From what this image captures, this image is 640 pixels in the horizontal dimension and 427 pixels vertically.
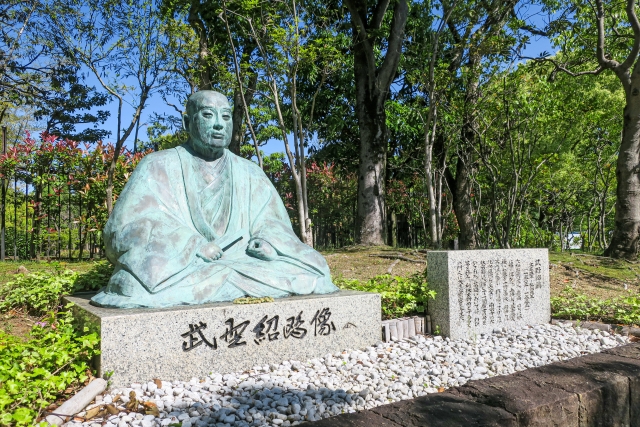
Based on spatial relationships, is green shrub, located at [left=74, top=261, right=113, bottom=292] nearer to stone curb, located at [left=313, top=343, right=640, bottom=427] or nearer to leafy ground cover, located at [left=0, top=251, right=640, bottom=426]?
leafy ground cover, located at [left=0, top=251, right=640, bottom=426]

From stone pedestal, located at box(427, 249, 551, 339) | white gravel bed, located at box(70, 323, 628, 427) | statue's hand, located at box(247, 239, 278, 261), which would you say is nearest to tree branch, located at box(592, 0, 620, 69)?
stone pedestal, located at box(427, 249, 551, 339)

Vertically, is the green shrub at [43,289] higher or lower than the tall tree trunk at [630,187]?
lower

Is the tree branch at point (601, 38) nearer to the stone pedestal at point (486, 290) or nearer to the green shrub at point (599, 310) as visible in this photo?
the green shrub at point (599, 310)

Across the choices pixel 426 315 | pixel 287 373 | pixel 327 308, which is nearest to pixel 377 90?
pixel 426 315

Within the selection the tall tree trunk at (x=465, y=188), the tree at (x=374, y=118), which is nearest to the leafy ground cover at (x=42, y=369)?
the tree at (x=374, y=118)

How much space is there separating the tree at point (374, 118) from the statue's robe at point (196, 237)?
236 inches

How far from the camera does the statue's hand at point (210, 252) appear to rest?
13.2 ft

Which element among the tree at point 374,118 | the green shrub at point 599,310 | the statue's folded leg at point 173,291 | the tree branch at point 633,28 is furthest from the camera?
the tree at point 374,118

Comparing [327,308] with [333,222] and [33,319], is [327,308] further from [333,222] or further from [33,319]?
[333,222]

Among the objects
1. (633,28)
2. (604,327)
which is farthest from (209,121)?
(633,28)

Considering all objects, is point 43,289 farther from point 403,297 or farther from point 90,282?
point 403,297

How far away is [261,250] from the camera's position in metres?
4.26

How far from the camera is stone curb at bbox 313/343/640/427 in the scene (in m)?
2.15

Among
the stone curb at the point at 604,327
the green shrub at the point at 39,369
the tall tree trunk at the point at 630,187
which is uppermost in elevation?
the tall tree trunk at the point at 630,187
